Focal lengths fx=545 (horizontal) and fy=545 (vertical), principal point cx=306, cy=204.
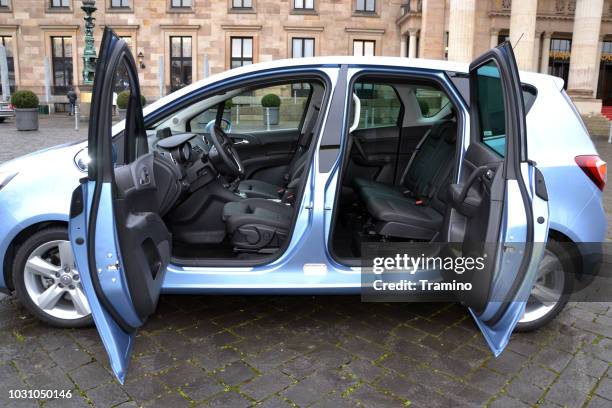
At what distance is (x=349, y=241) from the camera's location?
160 inches

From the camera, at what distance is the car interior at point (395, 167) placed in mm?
3711

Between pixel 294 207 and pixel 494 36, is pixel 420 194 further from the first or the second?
pixel 494 36

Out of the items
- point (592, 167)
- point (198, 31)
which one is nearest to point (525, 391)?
point (592, 167)

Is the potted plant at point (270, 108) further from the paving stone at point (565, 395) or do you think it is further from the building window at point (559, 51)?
the building window at point (559, 51)

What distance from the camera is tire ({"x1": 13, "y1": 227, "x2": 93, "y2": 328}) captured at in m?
3.32

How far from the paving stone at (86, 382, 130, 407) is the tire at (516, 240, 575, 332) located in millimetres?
2453

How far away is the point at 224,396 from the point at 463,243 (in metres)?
1.63

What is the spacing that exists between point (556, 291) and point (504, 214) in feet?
3.37

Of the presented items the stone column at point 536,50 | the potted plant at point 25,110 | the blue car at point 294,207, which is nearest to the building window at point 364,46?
the stone column at point 536,50

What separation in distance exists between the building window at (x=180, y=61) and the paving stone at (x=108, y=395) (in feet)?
117

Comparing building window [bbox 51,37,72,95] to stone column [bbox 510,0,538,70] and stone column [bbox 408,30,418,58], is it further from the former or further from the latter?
stone column [bbox 510,0,538,70]

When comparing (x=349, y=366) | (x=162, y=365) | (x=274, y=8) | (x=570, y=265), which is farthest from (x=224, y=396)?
(x=274, y=8)

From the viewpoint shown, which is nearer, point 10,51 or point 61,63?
point 10,51

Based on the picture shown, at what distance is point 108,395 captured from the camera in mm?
2777
